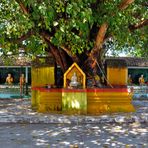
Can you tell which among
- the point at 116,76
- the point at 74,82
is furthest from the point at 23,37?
the point at 116,76

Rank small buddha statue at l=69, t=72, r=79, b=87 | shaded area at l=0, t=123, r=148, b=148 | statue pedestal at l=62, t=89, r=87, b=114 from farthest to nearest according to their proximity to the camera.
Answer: small buddha statue at l=69, t=72, r=79, b=87, statue pedestal at l=62, t=89, r=87, b=114, shaded area at l=0, t=123, r=148, b=148

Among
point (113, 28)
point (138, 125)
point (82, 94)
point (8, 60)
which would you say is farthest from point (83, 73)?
point (8, 60)

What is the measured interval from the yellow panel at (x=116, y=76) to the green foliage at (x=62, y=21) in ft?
7.09

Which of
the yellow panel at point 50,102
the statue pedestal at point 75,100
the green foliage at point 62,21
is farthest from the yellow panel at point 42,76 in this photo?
the statue pedestal at point 75,100

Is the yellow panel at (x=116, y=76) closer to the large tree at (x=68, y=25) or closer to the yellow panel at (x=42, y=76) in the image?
the large tree at (x=68, y=25)

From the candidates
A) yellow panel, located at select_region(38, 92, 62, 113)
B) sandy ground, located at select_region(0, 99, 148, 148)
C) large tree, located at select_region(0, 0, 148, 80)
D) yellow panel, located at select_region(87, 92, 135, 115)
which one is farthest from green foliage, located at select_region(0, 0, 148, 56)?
sandy ground, located at select_region(0, 99, 148, 148)

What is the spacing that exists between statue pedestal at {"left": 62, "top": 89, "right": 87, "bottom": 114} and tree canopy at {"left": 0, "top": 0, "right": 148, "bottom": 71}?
4.73ft

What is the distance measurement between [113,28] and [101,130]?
3796 mm

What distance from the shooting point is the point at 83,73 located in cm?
1370

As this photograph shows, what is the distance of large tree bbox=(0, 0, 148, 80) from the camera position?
1012 centimetres

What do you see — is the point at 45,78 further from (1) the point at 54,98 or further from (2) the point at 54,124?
(2) the point at 54,124

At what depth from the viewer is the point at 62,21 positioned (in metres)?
11.0

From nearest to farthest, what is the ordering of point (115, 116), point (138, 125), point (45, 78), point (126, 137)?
point (126, 137)
point (138, 125)
point (115, 116)
point (45, 78)

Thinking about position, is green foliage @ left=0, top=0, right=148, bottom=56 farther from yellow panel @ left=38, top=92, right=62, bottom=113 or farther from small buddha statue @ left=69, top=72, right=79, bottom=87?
yellow panel @ left=38, top=92, right=62, bottom=113
